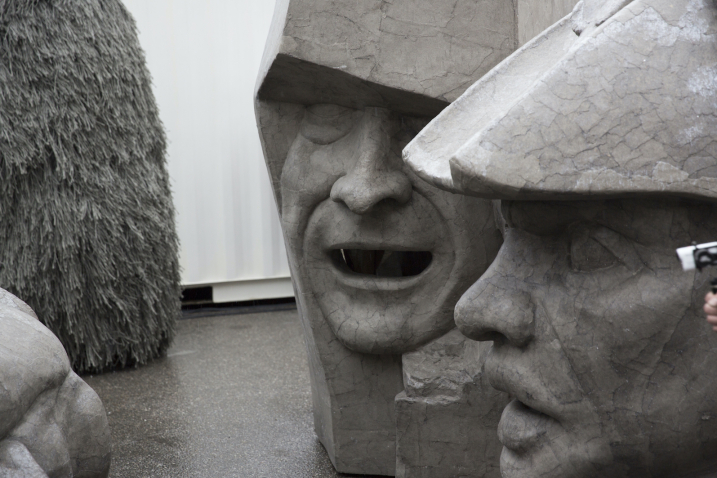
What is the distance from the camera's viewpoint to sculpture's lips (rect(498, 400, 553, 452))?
4.65 feet

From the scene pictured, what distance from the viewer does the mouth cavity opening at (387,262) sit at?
96.8 inches

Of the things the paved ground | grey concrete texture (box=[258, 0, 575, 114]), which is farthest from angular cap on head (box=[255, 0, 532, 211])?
the paved ground

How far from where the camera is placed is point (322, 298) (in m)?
2.24

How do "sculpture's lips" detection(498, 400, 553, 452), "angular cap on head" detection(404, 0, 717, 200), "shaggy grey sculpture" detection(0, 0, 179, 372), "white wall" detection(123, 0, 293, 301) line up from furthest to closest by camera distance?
"white wall" detection(123, 0, 293, 301), "shaggy grey sculpture" detection(0, 0, 179, 372), "sculpture's lips" detection(498, 400, 553, 452), "angular cap on head" detection(404, 0, 717, 200)

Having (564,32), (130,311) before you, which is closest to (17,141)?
(130,311)

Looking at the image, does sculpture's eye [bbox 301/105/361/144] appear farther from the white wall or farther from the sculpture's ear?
the white wall

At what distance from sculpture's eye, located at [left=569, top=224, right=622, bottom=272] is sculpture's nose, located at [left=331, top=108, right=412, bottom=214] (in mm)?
717

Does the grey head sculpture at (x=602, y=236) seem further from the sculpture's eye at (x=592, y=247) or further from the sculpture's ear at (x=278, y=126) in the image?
the sculpture's ear at (x=278, y=126)

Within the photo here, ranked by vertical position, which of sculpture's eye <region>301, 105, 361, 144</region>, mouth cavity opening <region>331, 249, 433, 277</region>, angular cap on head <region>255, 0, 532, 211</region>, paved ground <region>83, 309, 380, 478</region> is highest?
angular cap on head <region>255, 0, 532, 211</region>

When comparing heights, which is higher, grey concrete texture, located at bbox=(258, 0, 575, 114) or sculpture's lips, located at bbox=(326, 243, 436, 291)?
grey concrete texture, located at bbox=(258, 0, 575, 114)

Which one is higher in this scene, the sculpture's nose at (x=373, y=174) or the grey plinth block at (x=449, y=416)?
the sculpture's nose at (x=373, y=174)

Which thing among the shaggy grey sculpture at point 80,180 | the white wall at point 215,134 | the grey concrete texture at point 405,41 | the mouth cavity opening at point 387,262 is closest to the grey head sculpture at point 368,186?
the grey concrete texture at point 405,41

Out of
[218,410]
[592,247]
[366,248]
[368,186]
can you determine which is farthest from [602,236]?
[218,410]

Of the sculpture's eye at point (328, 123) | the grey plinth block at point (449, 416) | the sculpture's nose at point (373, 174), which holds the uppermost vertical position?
the sculpture's eye at point (328, 123)
